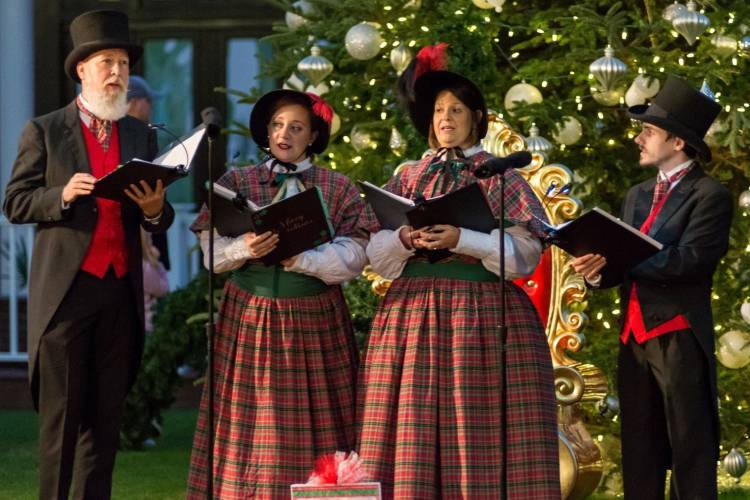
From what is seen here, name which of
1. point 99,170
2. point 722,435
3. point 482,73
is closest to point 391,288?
point 99,170

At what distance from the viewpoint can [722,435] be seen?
304 inches

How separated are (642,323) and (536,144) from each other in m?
1.56

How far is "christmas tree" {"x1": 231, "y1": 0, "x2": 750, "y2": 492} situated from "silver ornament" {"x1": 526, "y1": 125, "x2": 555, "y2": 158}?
1 centimetres

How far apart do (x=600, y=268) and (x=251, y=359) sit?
1.29 metres

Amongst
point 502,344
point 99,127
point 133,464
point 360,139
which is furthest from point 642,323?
point 133,464

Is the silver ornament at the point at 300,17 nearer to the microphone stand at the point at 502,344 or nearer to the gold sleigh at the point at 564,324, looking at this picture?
the gold sleigh at the point at 564,324

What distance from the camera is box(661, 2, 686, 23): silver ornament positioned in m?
7.12

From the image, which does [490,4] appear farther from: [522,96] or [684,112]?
[684,112]

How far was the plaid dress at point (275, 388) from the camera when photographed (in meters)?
6.04

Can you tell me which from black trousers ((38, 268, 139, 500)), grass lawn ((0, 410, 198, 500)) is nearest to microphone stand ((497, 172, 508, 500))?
black trousers ((38, 268, 139, 500))

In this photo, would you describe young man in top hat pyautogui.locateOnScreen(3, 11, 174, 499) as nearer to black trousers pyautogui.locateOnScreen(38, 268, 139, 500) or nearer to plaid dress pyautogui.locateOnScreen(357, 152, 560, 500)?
black trousers pyautogui.locateOnScreen(38, 268, 139, 500)

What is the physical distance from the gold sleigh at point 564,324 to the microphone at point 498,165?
1.43 m

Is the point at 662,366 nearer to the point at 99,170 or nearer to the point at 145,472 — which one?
the point at 99,170

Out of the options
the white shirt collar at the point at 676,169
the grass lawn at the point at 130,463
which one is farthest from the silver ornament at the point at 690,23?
the grass lawn at the point at 130,463
